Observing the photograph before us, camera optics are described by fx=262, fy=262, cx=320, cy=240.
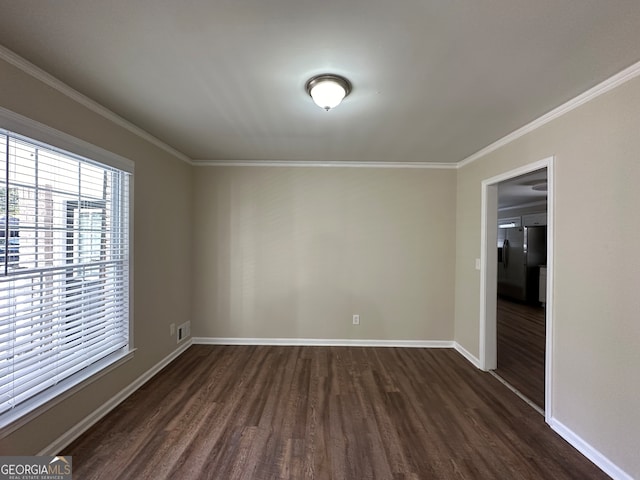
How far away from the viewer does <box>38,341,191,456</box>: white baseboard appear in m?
1.71

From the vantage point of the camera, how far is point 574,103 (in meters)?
1.84

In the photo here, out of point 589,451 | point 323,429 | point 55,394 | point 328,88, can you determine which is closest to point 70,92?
point 328,88

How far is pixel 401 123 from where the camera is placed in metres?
2.28

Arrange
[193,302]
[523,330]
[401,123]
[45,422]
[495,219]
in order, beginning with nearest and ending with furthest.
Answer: [45,422] < [401,123] < [495,219] < [193,302] < [523,330]

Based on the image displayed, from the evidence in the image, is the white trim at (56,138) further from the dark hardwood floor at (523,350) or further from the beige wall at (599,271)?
the dark hardwood floor at (523,350)

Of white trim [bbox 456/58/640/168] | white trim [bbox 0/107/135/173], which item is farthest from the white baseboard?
white trim [bbox 456/58/640/168]

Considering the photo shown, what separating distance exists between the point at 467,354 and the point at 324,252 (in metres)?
2.16

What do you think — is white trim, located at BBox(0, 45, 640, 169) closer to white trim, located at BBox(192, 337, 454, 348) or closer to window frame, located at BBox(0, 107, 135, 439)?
window frame, located at BBox(0, 107, 135, 439)

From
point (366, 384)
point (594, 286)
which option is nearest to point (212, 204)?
point (366, 384)

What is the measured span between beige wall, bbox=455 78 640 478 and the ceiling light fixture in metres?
1.66

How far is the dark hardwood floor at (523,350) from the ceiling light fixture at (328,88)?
302 centimetres

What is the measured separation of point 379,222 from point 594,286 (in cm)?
213

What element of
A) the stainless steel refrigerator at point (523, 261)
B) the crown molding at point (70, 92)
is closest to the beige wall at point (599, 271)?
the crown molding at point (70, 92)

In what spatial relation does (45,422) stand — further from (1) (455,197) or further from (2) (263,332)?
(1) (455,197)
